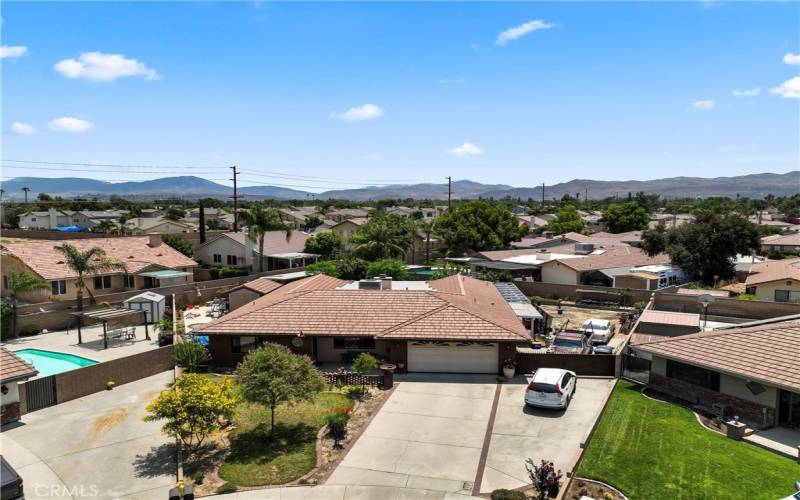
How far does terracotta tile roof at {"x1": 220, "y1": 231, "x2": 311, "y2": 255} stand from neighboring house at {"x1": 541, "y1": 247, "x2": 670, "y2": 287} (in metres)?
30.7

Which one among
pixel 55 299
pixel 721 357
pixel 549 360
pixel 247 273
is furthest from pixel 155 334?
pixel 721 357

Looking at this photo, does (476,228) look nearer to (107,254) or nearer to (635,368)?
(107,254)

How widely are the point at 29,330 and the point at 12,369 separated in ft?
55.6

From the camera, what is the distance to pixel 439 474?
17.3 metres

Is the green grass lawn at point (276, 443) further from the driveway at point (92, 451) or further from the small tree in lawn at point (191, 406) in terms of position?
the driveway at point (92, 451)

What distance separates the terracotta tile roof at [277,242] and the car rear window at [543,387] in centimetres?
4417

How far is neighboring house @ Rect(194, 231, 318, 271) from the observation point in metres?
61.0

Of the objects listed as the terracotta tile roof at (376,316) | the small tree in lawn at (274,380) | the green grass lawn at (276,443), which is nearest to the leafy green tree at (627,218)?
the terracotta tile roof at (376,316)

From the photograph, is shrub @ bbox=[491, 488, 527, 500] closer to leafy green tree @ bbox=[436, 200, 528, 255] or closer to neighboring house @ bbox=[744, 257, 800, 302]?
neighboring house @ bbox=[744, 257, 800, 302]

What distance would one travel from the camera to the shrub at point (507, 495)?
50.7 ft

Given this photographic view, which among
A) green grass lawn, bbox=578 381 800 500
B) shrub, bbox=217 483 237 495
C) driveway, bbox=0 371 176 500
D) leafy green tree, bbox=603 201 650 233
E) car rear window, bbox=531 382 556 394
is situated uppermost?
leafy green tree, bbox=603 201 650 233

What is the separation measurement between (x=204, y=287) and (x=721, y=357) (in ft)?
135

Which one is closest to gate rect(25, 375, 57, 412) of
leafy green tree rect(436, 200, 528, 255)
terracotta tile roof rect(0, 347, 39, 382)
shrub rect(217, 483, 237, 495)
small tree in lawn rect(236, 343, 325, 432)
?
terracotta tile roof rect(0, 347, 39, 382)

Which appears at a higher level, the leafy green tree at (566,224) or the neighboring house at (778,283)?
the leafy green tree at (566,224)
